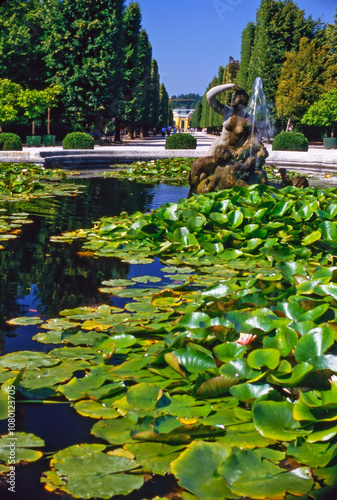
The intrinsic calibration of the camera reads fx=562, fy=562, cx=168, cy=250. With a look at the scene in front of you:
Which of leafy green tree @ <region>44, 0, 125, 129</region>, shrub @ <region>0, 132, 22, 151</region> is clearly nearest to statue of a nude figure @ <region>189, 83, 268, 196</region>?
shrub @ <region>0, 132, 22, 151</region>

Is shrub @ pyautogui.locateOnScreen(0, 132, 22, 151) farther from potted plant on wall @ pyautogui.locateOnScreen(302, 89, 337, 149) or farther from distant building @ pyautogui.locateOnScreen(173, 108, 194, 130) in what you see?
distant building @ pyautogui.locateOnScreen(173, 108, 194, 130)

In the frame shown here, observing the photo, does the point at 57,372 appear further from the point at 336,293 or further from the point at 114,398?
the point at 336,293

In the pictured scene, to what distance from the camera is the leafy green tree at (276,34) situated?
3747cm

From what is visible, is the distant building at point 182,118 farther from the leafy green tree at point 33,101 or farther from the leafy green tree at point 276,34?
the leafy green tree at point 33,101

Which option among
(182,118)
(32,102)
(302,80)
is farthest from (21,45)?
(182,118)

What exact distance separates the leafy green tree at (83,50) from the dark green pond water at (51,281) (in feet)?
64.9

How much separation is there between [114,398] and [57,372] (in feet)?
1.27

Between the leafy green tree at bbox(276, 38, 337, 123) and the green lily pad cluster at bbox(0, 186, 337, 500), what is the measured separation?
32.3 meters

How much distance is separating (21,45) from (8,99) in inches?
316

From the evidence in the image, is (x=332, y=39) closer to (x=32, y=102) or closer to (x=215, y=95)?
(x=32, y=102)

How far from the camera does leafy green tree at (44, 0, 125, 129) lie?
2830 cm

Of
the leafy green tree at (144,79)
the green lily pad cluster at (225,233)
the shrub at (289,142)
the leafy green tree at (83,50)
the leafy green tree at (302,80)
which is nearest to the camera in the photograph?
the green lily pad cluster at (225,233)

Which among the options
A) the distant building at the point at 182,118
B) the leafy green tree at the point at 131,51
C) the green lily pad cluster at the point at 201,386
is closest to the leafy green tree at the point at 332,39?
the leafy green tree at the point at 131,51

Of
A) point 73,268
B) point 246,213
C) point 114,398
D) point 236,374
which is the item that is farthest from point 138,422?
point 246,213
